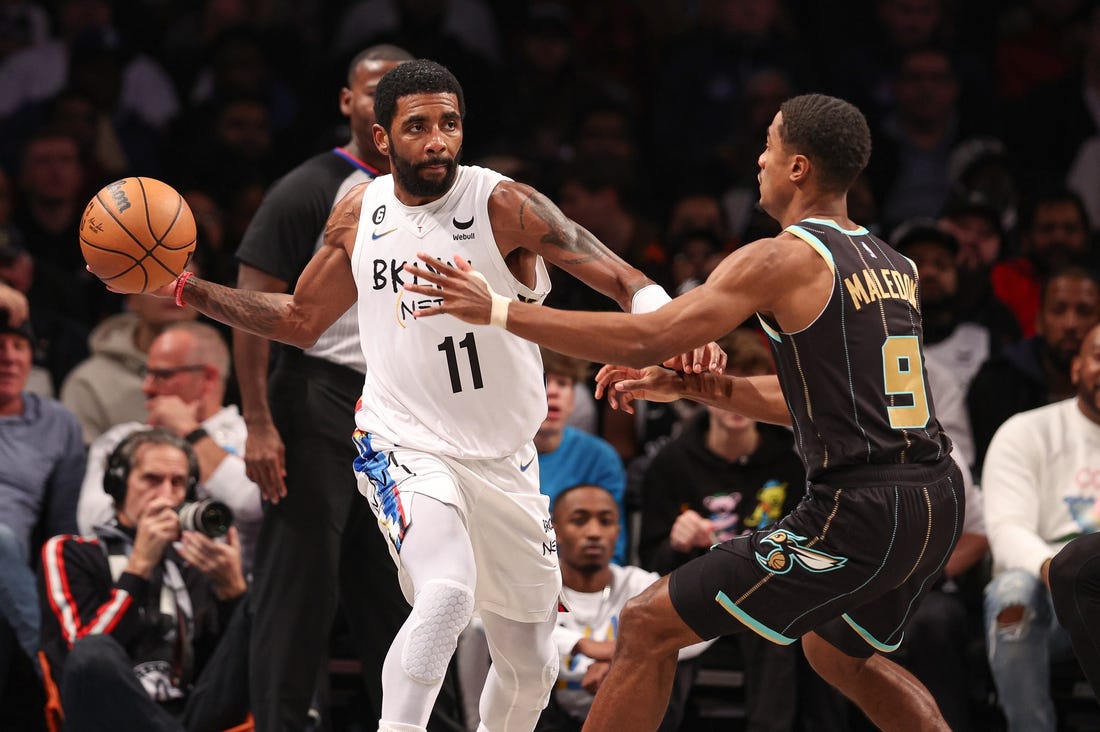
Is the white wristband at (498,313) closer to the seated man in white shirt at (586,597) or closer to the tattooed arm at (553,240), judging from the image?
the tattooed arm at (553,240)

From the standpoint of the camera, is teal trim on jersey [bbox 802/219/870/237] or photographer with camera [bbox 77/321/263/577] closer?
teal trim on jersey [bbox 802/219/870/237]

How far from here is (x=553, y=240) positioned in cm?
508

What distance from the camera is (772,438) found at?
24.5 ft

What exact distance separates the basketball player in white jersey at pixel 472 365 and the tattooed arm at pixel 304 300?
156mm

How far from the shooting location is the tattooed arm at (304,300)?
5367 mm

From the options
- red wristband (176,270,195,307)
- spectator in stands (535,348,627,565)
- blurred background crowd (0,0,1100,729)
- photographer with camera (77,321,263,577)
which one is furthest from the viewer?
blurred background crowd (0,0,1100,729)

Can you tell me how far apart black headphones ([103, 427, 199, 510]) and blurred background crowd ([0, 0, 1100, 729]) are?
830 mm

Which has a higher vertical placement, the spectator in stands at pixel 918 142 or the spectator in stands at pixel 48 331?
the spectator in stands at pixel 918 142

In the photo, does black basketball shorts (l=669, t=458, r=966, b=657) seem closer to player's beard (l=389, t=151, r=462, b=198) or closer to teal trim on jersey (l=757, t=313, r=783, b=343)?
teal trim on jersey (l=757, t=313, r=783, b=343)

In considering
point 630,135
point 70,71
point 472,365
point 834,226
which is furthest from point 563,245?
point 70,71

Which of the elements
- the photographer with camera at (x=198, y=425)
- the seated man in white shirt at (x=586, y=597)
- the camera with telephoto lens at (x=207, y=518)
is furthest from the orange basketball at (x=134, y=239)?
the seated man in white shirt at (x=586, y=597)

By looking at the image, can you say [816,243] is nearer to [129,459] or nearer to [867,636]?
[867,636]

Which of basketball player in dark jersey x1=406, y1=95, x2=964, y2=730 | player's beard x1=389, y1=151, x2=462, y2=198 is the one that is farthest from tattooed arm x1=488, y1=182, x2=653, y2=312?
basketball player in dark jersey x1=406, y1=95, x2=964, y2=730

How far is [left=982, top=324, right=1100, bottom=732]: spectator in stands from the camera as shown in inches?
256
